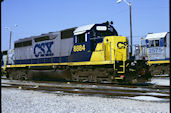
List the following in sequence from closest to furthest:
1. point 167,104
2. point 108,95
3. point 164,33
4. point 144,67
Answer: point 167,104 < point 108,95 < point 144,67 < point 164,33

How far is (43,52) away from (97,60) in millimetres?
4841

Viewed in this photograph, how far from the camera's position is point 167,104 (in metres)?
5.93

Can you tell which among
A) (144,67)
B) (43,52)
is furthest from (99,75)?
(43,52)

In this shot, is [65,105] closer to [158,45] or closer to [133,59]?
[133,59]

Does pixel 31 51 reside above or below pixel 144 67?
above

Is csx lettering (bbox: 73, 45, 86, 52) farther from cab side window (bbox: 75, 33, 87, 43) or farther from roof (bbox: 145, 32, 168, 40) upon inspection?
roof (bbox: 145, 32, 168, 40)

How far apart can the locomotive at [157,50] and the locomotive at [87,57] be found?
218 inches

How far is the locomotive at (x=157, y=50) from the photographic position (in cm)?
1644

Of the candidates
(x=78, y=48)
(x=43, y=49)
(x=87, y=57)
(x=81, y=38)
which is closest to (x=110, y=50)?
(x=87, y=57)

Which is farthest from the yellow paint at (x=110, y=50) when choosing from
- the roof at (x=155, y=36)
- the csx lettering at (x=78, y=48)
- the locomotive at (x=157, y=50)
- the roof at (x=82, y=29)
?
the roof at (x=155, y=36)

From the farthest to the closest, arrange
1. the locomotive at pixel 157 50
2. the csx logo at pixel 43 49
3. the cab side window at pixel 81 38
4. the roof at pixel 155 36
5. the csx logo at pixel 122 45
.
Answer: the roof at pixel 155 36 → the locomotive at pixel 157 50 → the csx logo at pixel 43 49 → the cab side window at pixel 81 38 → the csx logo at pixel 122 45

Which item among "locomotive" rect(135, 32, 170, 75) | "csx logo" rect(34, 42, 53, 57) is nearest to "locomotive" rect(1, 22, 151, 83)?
"csx logo" rect(34, 42, 53, 57)

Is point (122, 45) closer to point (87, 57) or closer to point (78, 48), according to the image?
point (87, 57)

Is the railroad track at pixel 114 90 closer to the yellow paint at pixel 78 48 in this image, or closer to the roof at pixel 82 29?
the yellow paint at pixel 78 48
